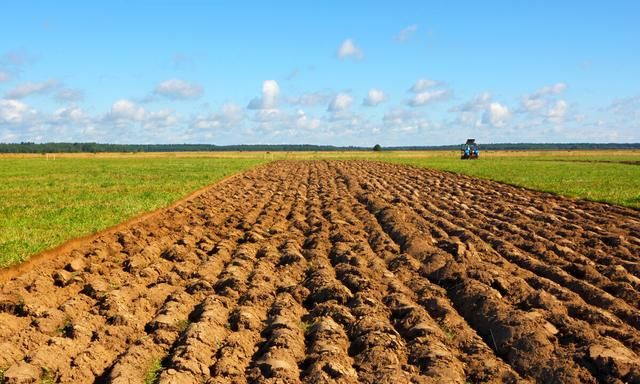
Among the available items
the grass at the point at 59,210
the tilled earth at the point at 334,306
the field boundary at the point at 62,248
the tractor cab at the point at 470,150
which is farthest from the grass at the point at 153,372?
the tractor cab at the point at 470,150

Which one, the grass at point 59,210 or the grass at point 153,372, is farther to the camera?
the grass at point 59,210

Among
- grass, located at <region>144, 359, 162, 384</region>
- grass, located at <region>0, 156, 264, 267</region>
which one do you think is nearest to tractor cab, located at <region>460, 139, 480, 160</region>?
grass, located at <region>0, 156, 264, 267</region>

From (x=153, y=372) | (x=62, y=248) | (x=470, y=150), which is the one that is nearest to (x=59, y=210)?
(x=62, y=248)

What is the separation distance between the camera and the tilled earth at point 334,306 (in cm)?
543

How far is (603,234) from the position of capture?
12.7 metres

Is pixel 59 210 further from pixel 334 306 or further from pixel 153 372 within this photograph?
pixel 153 372

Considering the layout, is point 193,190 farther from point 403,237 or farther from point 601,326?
point 601,326

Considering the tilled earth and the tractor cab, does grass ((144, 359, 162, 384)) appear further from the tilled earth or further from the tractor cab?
the tractor cab

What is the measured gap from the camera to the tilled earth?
5430 millimetres

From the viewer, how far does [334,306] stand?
23.6 ft

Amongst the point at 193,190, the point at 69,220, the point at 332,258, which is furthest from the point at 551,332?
the point at 193,190

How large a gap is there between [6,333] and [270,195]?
55.2ft

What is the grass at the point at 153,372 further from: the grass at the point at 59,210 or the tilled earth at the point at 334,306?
the grass at the point at 59,210

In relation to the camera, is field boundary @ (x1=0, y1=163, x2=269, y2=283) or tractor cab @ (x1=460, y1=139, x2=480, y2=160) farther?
tractor cab @ (x1=460, y1=139, x2=480, y2=160)
